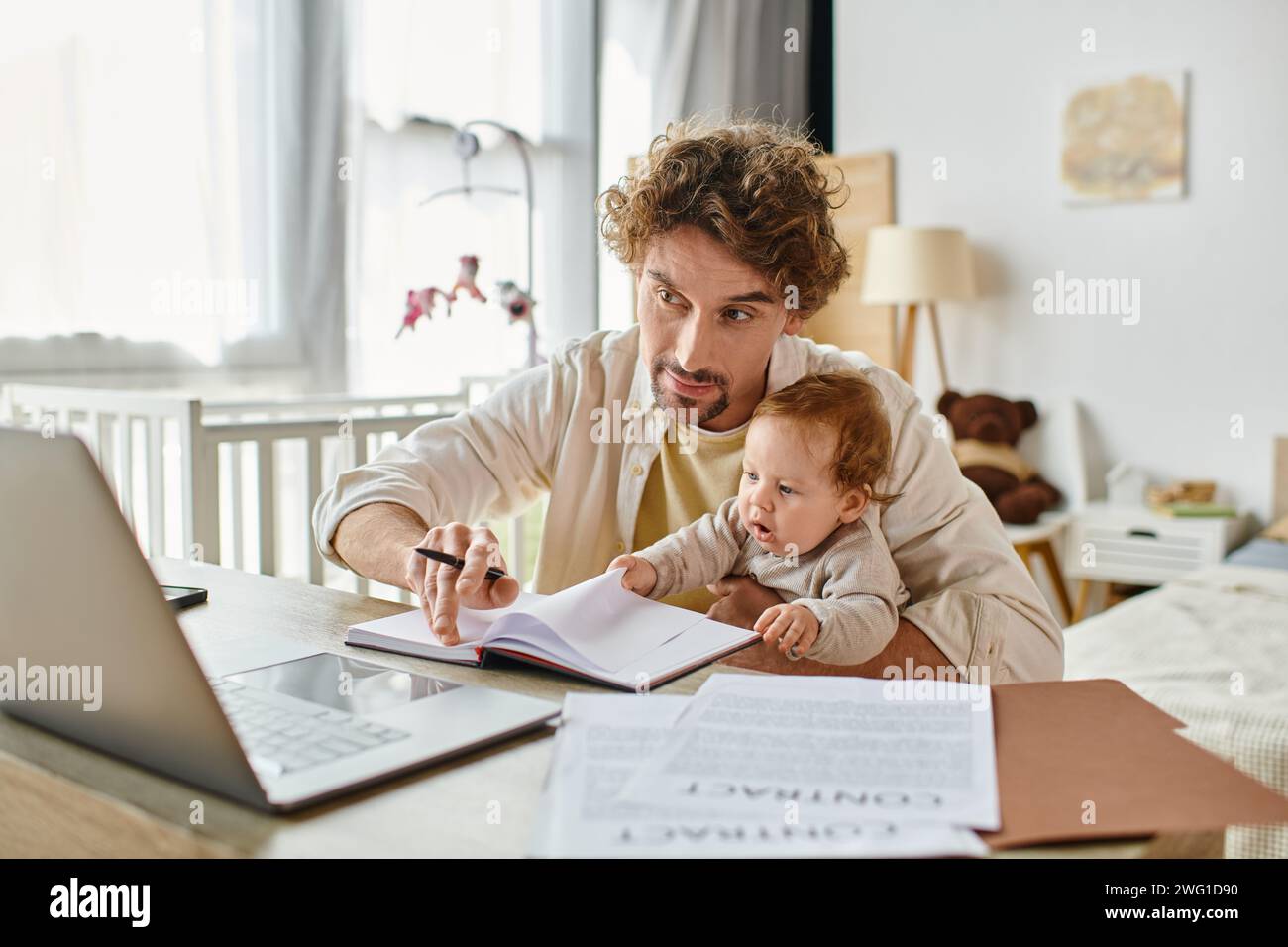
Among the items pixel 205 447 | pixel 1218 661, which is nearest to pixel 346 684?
pixel 205 447

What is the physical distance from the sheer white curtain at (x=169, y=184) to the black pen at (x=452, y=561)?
1981 millimetres

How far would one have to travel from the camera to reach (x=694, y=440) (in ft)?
5.12

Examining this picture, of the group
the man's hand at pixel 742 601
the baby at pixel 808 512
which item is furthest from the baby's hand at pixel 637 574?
the man's hand at pixel 742 601

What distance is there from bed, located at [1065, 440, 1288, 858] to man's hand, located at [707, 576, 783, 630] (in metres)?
0.64

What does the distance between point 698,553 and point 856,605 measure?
0.23m

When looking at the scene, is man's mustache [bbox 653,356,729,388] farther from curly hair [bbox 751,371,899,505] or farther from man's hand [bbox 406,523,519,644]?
man's hand [bbox 406,523,519,644]

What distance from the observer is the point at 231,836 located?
24.3 inches

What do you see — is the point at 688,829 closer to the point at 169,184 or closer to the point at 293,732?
the point at 293,732

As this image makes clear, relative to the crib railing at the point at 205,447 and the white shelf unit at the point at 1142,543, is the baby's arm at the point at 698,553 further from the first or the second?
the white shelf unit at the point at 1142,543

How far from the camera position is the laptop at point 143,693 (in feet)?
2.04

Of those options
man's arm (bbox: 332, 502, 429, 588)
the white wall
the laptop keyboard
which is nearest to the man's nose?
man's arm (bbox: 332, 502, 429, 588)

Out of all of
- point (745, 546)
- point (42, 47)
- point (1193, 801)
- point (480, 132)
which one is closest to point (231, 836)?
point (1193, 801)
